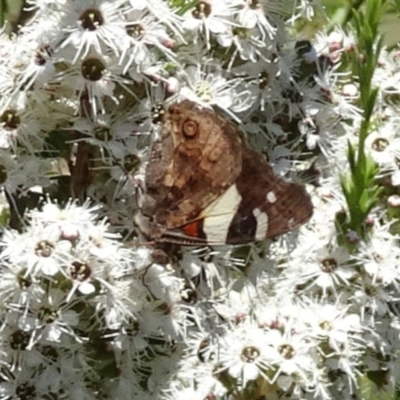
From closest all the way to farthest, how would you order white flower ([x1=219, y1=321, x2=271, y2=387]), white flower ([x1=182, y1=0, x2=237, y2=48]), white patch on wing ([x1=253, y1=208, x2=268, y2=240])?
white flower ([x1=182, y1=0, x2=237, y2=48])
white patch on wing ([x1=253, y1=208, x2=268, y2=240])
white flower ([x1=219, y1=321, x2=271, y2=387])

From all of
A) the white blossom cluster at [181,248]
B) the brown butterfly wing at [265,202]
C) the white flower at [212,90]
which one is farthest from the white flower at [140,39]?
the brown butterfly wing at [265,202]

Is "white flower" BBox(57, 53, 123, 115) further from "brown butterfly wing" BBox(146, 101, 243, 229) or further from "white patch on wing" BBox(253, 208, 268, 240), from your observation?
"white patch on wing" BBox(253, 208, 268, 240)

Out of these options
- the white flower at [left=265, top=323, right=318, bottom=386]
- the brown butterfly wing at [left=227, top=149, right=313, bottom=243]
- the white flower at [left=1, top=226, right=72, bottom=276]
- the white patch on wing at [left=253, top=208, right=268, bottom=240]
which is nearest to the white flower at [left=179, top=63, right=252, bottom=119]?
the brown butterfly wing at [left=227, top=149, right=313, bottom=243]

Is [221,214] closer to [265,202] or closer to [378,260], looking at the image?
[265,202]

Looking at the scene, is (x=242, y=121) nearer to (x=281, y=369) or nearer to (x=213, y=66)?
(x=213, y=66)

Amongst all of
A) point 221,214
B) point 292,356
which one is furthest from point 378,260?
point 221,214

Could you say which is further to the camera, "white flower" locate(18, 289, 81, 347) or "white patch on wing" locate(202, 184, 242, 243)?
"white patch on wing" locate(202, 184, 242, 243)
